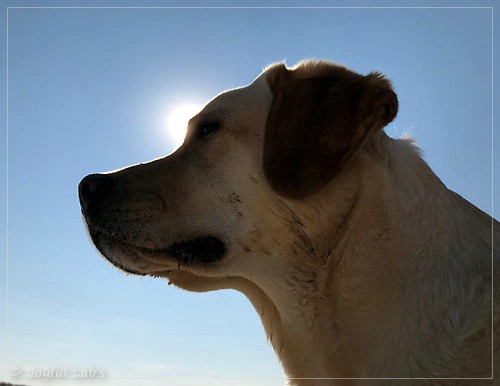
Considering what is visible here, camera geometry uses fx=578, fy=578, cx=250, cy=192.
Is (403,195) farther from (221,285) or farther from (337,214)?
(221,285)

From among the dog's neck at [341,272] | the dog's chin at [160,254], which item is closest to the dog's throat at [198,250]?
the dog's chin at [160,254]

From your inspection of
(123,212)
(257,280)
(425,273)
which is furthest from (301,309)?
(123,212)

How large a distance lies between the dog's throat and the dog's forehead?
0.92 m

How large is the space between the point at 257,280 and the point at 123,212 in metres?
0.99

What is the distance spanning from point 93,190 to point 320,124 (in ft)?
5.19

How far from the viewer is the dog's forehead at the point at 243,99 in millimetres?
3998

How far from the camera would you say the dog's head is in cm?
344

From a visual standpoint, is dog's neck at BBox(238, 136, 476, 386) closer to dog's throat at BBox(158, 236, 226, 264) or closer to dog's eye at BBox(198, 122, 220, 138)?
dog's throat at BBox(158, 236, 226, 264)

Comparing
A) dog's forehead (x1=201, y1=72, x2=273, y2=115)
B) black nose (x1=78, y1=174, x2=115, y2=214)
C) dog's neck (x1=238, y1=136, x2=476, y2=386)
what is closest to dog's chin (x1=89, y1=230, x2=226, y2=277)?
black nose (x1=78, y1=174, x2=115, y2=214)

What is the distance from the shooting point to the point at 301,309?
3484 millimetres

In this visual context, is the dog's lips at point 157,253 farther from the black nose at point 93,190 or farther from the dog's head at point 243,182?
the black nose at point 93,190

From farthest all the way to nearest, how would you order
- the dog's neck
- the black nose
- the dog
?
the black nose → the dog's neck → the dog

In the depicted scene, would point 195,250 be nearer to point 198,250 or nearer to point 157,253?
point 198,250

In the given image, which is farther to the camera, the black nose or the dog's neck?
the black nose
